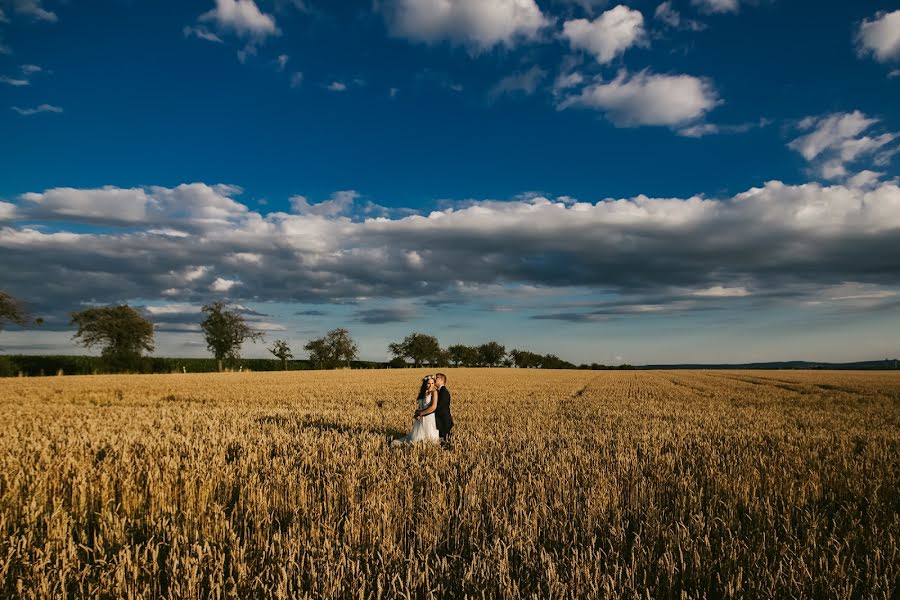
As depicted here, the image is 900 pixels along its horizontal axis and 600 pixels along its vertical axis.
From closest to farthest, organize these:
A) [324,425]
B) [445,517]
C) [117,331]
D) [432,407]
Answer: [445,517] → [432,407] → [324,425] → [117,331]

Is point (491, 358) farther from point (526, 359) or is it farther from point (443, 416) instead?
point (443, 416)

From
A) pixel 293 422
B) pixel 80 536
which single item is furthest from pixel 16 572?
pixel 293 422

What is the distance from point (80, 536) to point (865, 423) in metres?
18.1

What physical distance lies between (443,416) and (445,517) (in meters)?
4.98

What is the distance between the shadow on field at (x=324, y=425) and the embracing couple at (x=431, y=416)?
130cm

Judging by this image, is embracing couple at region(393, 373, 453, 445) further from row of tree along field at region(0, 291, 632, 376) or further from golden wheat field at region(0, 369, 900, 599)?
row of tree along field at region(0, 291, 632, 376)

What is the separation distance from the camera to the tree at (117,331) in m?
74.9

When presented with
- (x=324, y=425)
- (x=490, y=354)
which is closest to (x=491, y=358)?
(x=490, y=354)

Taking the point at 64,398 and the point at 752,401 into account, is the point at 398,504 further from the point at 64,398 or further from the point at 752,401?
the point at 64,398

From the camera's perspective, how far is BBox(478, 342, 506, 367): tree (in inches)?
6299

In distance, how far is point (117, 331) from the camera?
76.2 m

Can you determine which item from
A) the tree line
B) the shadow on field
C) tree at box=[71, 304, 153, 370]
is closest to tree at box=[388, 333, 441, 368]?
the tree line

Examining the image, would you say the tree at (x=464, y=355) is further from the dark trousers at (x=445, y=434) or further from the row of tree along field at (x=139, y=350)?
the dark trousers at (x=445, y=434)

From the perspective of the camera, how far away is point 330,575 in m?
3.12
